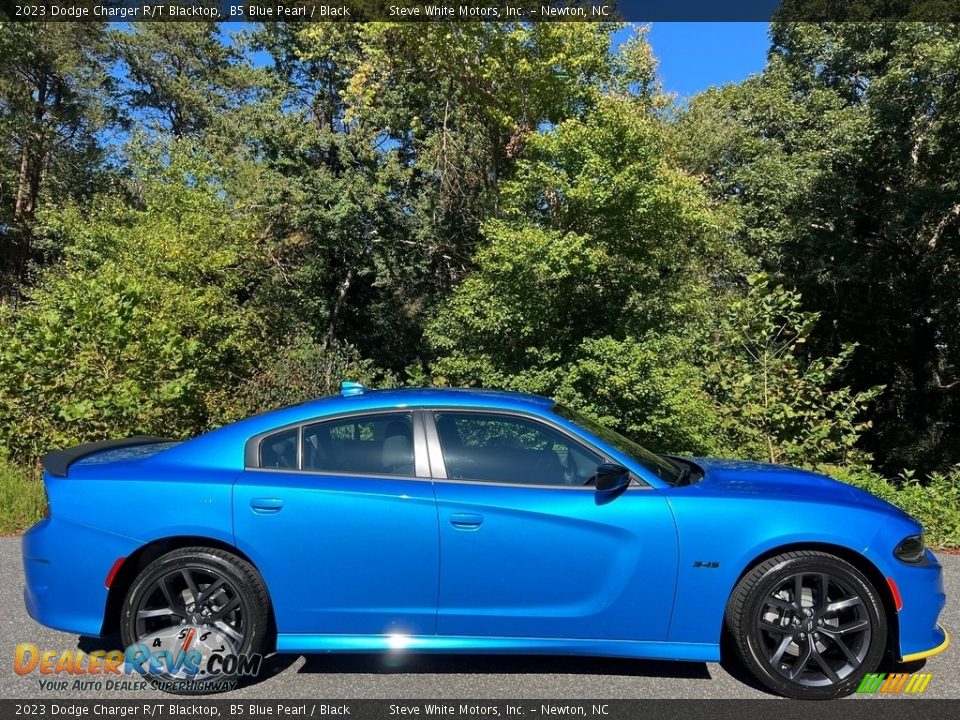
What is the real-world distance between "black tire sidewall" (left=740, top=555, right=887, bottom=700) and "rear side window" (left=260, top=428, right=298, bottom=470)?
2329 mm

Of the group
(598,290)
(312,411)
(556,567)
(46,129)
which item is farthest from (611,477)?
(46,129)

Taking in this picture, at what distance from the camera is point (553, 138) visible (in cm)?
1388

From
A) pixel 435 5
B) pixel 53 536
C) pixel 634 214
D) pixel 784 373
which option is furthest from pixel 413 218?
pixel 53 536

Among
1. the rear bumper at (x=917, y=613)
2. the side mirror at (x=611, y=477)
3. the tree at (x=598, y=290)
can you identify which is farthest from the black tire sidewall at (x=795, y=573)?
the tree at (x=598, y=290)

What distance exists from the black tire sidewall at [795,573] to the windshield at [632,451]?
0.63 m

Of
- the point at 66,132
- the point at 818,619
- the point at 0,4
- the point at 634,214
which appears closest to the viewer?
the point at 818,619

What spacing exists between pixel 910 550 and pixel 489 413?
2.16m

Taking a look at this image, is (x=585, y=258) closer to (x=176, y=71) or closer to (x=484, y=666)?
(x=484, y=666)

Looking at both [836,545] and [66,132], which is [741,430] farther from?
[66,132]

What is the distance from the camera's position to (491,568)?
358cm

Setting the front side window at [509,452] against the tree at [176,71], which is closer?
the front side window at [509,452]

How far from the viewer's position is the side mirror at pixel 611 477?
3.58 m

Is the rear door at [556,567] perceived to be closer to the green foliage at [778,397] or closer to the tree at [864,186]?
the green foliage at [778,397]

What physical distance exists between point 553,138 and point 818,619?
11599 millimetres
